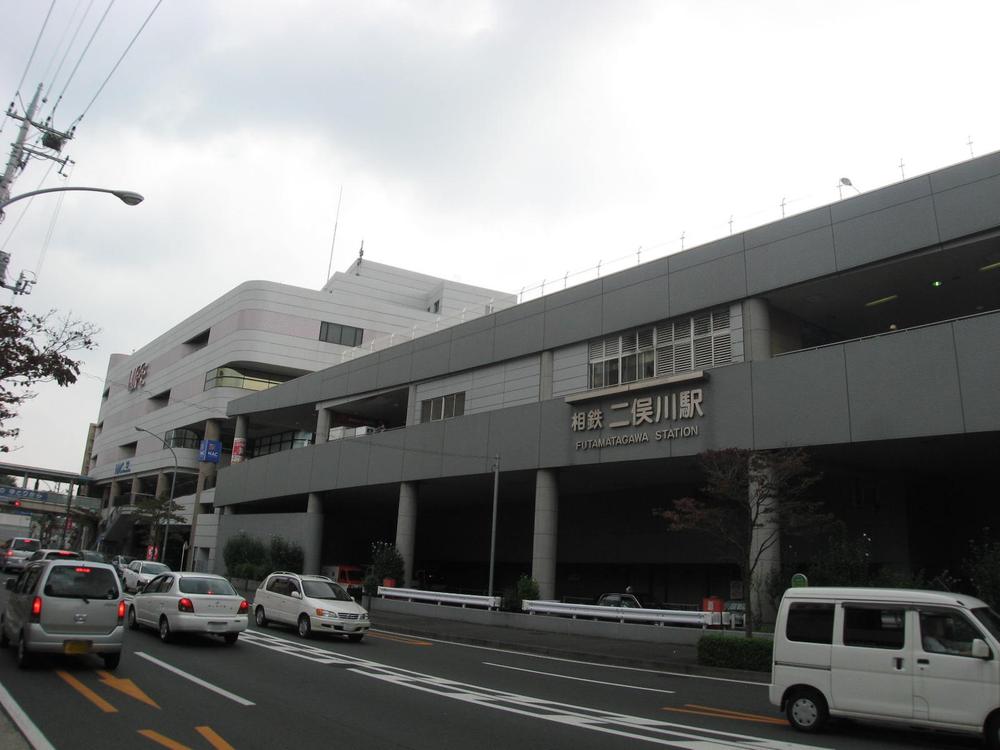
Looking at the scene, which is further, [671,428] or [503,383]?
[503,383]

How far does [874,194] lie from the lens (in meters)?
20.6

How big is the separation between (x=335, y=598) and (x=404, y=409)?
2281 cm

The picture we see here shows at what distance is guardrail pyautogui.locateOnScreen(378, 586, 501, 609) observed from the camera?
89.5ft

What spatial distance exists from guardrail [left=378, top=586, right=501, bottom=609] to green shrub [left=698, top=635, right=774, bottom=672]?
38.0ft

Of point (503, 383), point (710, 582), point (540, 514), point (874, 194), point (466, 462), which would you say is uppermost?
point (874, 194)

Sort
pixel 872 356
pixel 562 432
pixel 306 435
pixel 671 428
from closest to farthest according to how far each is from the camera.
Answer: pixel 872 356 < pixel 671 428 < pixel 562 432 < pixel 306 435

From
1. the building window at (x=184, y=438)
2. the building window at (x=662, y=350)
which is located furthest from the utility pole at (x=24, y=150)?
the building window at (x=184, y=438)

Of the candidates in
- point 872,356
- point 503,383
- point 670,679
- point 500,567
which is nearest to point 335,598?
point 670,679

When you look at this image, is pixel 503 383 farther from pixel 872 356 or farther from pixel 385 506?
pixel 385 506

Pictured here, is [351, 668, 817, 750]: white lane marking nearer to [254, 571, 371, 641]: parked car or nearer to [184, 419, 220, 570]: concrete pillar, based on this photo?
[254, 571, 371, 641]: parked car

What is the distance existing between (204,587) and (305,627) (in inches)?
141

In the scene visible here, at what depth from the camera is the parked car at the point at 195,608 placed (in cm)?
1614

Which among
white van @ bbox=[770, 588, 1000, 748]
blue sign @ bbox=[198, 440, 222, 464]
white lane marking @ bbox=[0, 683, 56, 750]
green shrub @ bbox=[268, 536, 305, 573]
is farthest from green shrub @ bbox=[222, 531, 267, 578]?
white van @ bbox=[770, 588, 1000, 748]

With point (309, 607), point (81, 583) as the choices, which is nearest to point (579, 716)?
point (81, 583)
